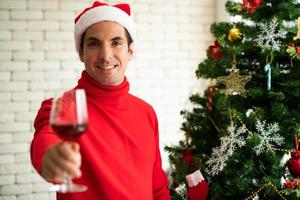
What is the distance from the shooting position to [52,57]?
279cm

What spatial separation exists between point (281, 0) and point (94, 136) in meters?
0.94

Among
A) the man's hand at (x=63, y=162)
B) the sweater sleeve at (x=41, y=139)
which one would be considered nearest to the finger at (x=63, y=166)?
the man's hand at (x=63, y=162)

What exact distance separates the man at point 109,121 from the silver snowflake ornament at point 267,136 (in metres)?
0.41

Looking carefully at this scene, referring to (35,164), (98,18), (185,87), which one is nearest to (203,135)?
(98,18)

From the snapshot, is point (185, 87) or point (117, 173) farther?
point (185, 87)

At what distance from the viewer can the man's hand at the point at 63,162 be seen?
27.7 inches

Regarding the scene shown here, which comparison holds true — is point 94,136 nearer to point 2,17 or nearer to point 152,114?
point 152,114

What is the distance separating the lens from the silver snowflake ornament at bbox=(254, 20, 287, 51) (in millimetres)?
1466

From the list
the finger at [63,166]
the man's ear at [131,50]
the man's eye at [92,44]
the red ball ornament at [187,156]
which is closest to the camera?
the finger at [63,166]

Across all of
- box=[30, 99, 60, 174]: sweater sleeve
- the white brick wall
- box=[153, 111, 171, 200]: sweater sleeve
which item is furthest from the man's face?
the white brick wall

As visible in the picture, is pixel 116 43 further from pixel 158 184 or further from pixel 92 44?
pixel 158 184

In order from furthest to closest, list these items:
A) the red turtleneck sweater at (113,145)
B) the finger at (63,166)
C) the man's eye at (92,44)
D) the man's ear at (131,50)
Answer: the man's ear at (131,50) → the man's eye at (92,44) → the red turtleneck sweater at (113,145) → the finger at (63,166)

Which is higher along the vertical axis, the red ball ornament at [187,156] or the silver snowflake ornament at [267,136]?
the silver snowflake ornament at [267,136]

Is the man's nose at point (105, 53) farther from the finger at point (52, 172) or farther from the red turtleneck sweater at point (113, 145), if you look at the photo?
the finger at point (52, 172)
